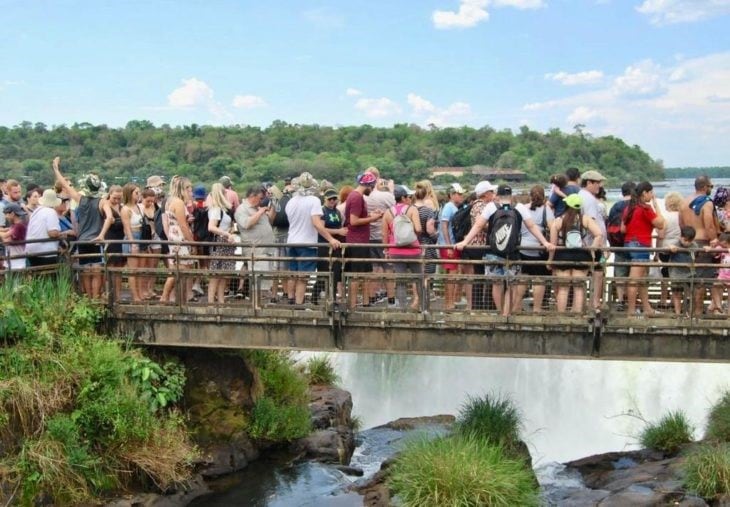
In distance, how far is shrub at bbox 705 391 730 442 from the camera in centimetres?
1497

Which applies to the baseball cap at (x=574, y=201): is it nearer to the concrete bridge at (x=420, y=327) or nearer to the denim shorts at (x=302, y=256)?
the concrete bridge at (x=420, y=327)

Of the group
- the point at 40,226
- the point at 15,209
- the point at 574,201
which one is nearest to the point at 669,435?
the point at 574,201

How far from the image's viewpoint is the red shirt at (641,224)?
1246 centimetres

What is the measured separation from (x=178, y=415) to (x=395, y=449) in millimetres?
4547

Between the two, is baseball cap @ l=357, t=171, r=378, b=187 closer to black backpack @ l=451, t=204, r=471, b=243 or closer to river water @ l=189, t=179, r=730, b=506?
black backpack @ l=451, t=204, r=471, b=243

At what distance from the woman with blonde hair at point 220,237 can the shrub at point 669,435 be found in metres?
8.41

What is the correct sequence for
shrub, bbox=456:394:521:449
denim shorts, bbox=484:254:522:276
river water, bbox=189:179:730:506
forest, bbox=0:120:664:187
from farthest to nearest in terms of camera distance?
forest, bbox=0:120:664:187
river water, bbox=189:179:730:506
shrub, bbox=456:394:521:449
denim shorts, bbox=484:254:522:276

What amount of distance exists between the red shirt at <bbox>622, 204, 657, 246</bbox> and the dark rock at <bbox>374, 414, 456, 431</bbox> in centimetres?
729

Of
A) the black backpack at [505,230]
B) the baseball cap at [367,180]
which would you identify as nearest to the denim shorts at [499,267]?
the black backpack at [505,230]

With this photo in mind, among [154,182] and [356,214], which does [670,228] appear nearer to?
[356,214]

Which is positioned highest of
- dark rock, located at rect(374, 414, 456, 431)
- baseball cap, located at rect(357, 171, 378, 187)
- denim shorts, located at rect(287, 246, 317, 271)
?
baseball cap, located at rect(357, 171, 378, 187)

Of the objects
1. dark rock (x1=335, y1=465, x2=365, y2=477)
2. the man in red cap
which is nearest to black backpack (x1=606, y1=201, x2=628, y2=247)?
the man in red cap

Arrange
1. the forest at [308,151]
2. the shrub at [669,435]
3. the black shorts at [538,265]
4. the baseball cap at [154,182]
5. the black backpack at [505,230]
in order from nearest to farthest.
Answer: the black backpack at [505,230]
the black shorts at [538,265]
the baseball cap at [154,182]
the shrub at [669,435]
the forest at [308,151]

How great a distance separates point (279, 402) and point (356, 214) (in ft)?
16.3
